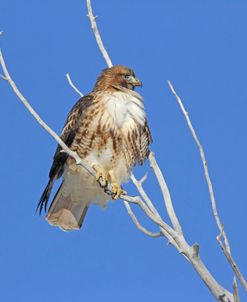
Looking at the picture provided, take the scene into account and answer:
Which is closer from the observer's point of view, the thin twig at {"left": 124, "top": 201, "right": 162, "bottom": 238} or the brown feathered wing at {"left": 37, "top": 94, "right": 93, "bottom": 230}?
the thin twig at {"left": 124, "top": 201, "right": 162, "bottom": 238}

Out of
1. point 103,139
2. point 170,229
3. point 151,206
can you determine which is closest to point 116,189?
point 103,139

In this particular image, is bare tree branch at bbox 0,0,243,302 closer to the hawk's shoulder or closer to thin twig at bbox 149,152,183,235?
thin twig at bbox 149,152,183,235

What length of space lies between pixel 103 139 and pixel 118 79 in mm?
751

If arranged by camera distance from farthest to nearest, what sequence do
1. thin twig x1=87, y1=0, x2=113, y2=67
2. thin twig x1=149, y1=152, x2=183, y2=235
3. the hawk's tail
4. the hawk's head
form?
the hawk's tail → the hawk's head → thin twig x1=87, y1=0, x2=113, y2=67 → thin twig x1=149, y1=152, x2=183, y2=235

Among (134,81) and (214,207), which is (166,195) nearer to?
(214,207)

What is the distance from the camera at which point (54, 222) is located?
23.0 feet

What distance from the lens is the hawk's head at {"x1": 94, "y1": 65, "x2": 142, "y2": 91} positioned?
6770 millimetres

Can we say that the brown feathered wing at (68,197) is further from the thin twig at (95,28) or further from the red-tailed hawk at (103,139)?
the thin twig at (95,28)

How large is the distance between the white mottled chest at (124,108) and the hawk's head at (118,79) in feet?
0.61

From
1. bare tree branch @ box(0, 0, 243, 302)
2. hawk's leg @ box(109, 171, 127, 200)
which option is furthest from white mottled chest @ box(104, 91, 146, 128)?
bare tree branch @ box(0, 0, 243, 302)

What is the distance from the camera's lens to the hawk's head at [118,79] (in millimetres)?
6770

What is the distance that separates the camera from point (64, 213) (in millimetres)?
7035

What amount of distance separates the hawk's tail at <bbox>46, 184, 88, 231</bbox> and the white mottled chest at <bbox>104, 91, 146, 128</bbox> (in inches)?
42.6

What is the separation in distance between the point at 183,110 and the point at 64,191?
2.61 meters
